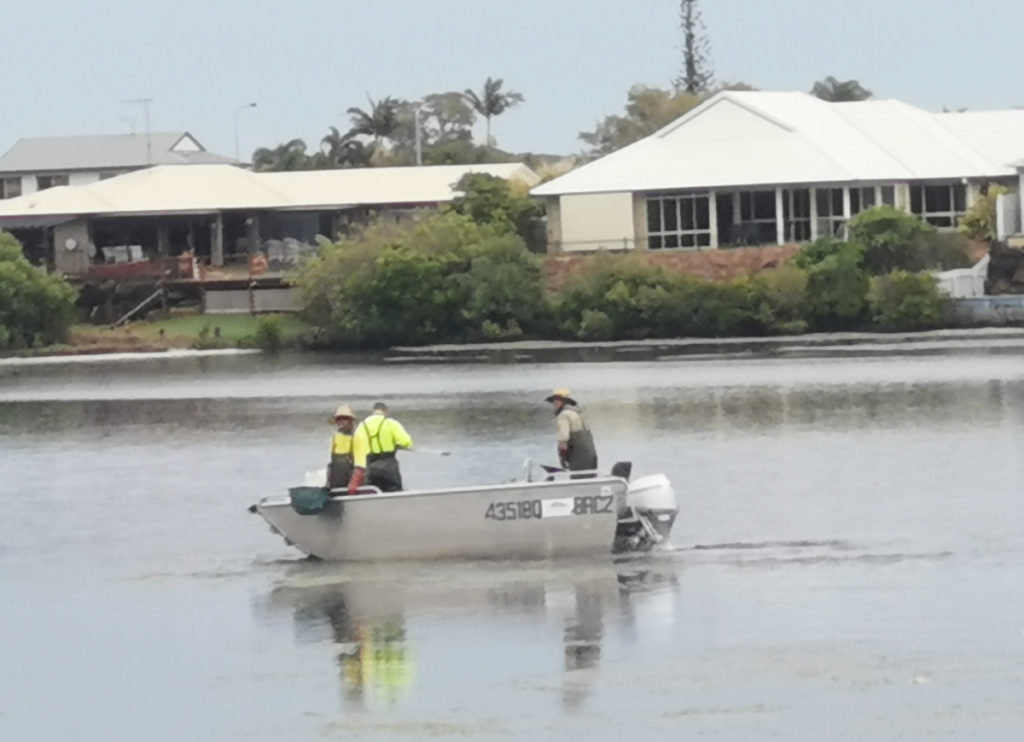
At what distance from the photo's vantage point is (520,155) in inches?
6216

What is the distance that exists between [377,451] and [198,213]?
7593 centimetres

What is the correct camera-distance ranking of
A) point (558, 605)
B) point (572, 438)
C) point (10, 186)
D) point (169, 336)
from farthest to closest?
point (10, 186) < point (169, 336) < point (572, 438) < point (558, 605)

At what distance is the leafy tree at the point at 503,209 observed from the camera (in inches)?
3757

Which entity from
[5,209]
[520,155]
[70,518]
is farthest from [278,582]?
[520,155]

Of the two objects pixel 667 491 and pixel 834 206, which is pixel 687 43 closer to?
pixel 834 206

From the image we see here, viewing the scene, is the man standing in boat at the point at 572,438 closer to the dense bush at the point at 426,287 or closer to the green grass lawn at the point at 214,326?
the dense bush at the point at 426,287

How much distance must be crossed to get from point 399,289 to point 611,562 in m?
60.6

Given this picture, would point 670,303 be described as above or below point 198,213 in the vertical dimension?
below

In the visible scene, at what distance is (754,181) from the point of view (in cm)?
8906

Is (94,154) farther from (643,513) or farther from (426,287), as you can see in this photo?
(643,513)

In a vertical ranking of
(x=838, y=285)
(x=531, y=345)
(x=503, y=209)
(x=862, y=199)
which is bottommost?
(x=531, y=345)

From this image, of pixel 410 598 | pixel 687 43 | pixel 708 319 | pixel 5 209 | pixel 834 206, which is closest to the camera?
pixel 410 598

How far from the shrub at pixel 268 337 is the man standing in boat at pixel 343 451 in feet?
202

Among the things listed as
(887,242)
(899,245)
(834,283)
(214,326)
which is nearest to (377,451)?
(834,283)
